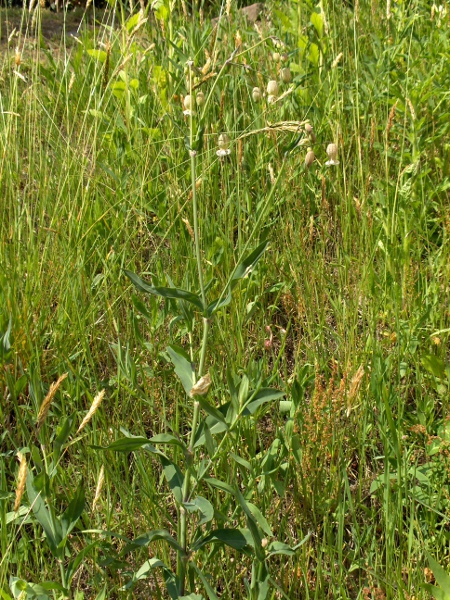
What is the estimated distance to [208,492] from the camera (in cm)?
141

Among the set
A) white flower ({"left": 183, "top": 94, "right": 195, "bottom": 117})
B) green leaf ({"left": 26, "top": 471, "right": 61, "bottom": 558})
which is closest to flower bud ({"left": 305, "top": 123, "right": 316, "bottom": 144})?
white flower ({"left": 183, "top": 94, "right": 195, "bottom": 117})

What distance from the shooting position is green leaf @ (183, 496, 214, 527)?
108 centimetres

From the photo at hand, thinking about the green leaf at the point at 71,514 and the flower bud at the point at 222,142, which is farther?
the flower bud at the point at 222,142

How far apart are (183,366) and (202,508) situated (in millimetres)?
240

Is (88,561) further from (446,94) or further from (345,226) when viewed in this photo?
(446,94)

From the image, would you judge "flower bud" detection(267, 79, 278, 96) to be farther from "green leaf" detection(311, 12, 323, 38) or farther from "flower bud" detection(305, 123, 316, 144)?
"green leaf" detection(311, 12, 323, 38)

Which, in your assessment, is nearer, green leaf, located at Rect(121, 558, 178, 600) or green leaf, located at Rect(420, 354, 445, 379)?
green leaf, located at Rect(121, 558, 178, 600)

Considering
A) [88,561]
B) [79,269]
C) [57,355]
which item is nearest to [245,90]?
[79,269]

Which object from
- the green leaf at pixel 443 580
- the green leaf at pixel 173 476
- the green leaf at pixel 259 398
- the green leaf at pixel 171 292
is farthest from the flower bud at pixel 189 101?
the green leaf at pixel 443 580

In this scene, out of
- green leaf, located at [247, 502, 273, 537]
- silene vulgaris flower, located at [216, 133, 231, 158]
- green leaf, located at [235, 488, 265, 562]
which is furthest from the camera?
silene vulgaris flower, located at [216, 133, 231, 158]

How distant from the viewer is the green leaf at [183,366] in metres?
1.18

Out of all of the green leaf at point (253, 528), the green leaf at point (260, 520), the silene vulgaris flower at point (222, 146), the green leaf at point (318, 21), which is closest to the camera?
the green leaf at point (253, 528)

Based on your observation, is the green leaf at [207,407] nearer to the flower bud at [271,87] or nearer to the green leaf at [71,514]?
the green leaf at [71,514]

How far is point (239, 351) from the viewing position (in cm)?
162
